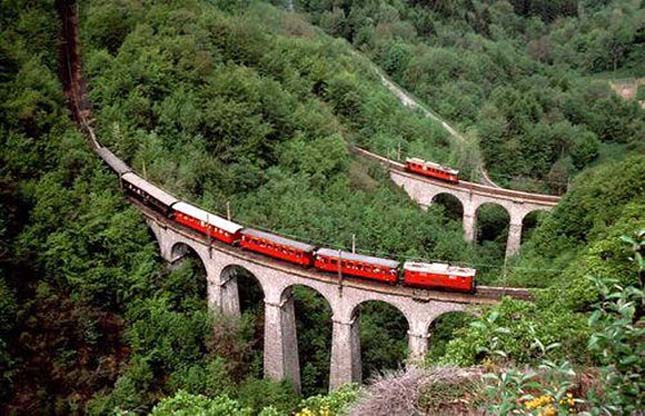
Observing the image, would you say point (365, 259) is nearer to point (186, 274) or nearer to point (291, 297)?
point (291, 297)

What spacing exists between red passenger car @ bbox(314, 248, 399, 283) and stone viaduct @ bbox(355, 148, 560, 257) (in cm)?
2063

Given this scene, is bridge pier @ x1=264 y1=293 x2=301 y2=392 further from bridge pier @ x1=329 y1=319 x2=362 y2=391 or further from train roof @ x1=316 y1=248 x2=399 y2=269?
train roof @ x1=316 y1=248 x2=399 y2=269

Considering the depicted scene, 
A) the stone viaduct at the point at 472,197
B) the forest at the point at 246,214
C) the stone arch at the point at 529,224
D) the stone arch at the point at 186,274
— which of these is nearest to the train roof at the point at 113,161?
the forest at the point at 246,214

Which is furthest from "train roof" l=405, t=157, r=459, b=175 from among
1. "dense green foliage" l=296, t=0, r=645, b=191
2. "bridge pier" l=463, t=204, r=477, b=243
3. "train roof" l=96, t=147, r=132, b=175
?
"train roof" l=96, t=147, r=132, b=175

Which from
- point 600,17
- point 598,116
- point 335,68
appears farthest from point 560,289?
point 600,17

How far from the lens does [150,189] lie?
34469mm

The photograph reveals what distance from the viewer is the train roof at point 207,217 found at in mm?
31297

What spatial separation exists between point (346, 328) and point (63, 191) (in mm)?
16335

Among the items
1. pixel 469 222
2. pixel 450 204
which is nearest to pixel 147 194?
pixel 469 222

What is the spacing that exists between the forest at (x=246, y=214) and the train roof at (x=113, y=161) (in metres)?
0.65

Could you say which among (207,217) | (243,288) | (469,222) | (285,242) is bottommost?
(243,288)

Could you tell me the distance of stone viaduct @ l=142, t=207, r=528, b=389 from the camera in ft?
92.7

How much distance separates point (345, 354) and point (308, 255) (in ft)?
17.0

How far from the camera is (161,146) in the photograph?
39.2 metres
